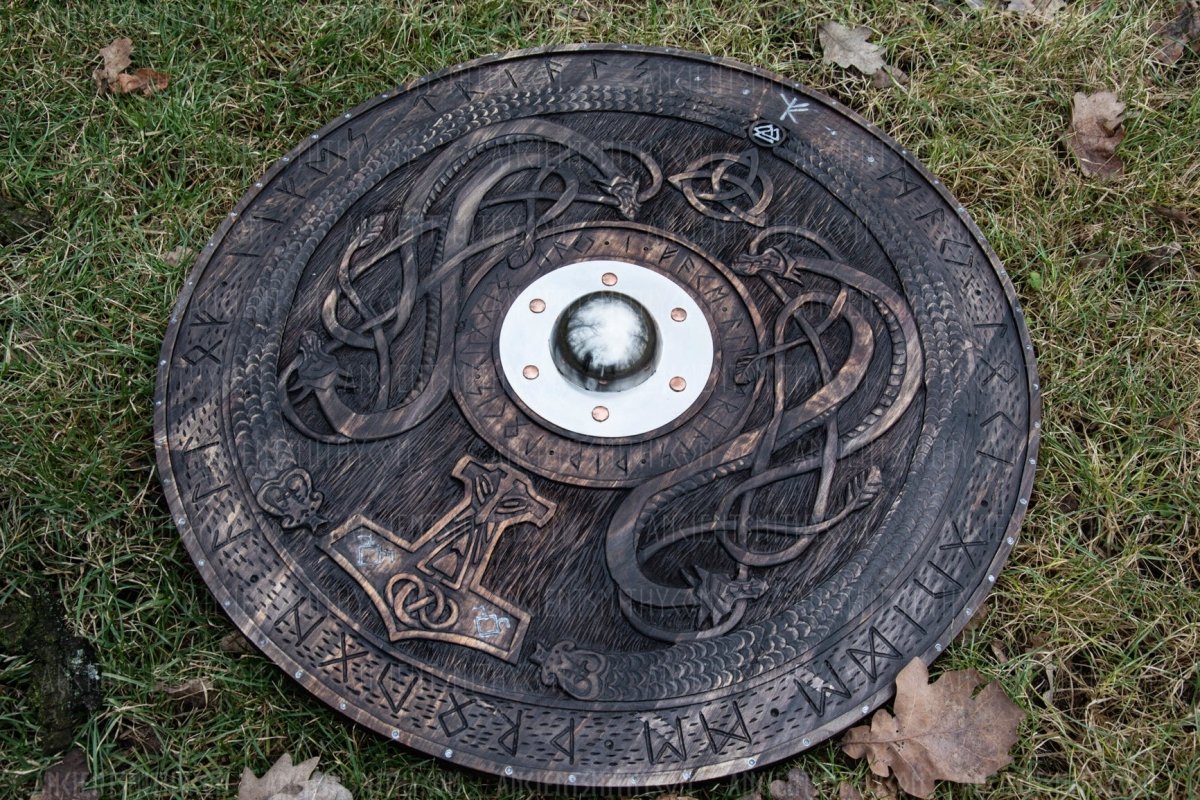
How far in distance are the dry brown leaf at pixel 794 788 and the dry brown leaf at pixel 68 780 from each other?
1409mm

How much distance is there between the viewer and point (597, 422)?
2.24 m

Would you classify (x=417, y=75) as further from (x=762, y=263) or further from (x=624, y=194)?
(x=762, y=263)

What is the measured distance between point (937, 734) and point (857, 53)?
2118 millimetres

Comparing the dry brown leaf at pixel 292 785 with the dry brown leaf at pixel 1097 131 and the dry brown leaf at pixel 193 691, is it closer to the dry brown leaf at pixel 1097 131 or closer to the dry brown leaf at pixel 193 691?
the dry brown leaf at pixel 193 691

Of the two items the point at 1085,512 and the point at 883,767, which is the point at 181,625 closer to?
the point at 883,767

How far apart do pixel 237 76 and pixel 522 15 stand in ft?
3.01

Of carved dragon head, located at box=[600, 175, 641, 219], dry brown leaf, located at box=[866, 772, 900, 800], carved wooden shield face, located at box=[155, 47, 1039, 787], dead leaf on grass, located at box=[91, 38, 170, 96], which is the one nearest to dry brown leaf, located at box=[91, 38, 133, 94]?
dead leaf on grass, located at box=[91, 38, 170, 96]

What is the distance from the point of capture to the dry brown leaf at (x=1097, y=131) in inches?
121

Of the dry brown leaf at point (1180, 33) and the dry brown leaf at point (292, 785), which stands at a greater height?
the dry brown leaf at point (1180, 33)

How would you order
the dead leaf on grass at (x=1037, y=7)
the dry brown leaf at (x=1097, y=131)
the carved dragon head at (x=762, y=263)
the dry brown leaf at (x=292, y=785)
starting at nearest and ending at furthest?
the dry brown leaf at (x=292, y=785)
the carved dragon head at (x=762, y=263)
the dry brown leaf at (x=1097, y=131)
the dead leaf on grass at (x=1037, y=7)

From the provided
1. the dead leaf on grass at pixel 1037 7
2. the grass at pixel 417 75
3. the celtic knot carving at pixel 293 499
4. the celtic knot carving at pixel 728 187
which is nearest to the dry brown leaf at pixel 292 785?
the grass at pixel 417 75

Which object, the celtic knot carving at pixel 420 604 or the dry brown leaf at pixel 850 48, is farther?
the dry brown leaf at pixel 850 48

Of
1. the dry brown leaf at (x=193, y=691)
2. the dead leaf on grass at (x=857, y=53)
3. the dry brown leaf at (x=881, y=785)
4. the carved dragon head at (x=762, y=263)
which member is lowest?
the dry brown leaf at (x=193, y=691)

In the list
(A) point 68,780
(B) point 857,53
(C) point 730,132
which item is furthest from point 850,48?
(A) point 68,780
